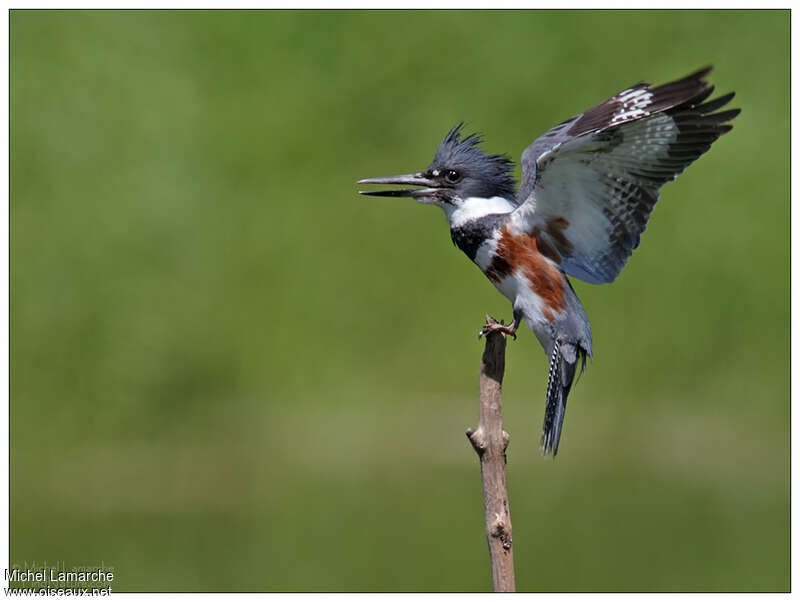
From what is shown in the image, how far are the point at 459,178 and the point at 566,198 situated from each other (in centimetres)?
55

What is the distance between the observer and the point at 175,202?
31.3ft

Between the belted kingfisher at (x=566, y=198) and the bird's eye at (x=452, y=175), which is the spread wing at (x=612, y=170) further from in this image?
the bird's eye at (x=452, y=175)

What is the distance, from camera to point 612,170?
178 inches

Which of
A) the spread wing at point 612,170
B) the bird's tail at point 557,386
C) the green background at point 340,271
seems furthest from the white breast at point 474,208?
the green background at point 340,271

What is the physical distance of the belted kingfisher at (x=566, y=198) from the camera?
4.40m

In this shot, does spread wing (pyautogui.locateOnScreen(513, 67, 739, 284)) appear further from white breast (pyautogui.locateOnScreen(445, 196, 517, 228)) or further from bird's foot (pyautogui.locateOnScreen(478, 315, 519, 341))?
bird's foot (pyautogui.locateOnScreen(478, 315, 519, 341))

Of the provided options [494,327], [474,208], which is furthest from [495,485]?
[474,208]

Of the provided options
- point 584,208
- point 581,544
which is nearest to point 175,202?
point 581,544

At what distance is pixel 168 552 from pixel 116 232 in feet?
9.71

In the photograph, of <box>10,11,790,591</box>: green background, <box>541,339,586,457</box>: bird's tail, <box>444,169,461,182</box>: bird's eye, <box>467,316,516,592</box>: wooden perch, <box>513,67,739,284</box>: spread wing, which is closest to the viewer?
<box>467,316,516,592</box>: wooden perch

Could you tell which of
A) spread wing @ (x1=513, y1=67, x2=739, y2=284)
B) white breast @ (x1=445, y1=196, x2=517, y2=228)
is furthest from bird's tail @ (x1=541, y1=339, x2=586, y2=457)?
white breast @ (x1=445, y1=196, x2=517, y2=228)

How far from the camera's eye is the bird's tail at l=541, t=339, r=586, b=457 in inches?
177

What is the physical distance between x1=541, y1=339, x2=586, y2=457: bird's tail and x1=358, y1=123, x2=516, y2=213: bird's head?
2.21ft

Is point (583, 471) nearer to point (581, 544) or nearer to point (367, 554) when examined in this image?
point (581, 544)
